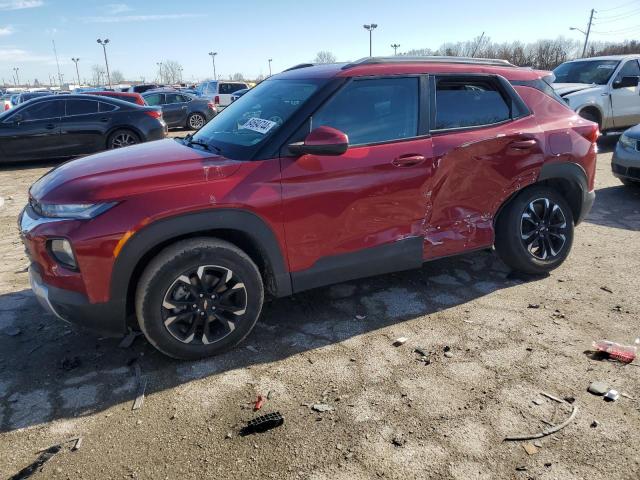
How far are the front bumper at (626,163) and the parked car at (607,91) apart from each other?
3.15 m

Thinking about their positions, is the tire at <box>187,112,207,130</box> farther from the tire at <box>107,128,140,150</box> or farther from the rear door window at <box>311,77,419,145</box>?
the rear door window at <box>311,77,419,145</box>

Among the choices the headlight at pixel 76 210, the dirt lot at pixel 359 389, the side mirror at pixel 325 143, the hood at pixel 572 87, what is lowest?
the dirt lot at pixel 359 389

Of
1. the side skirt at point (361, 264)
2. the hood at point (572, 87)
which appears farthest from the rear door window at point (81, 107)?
the hood at point (572, 87)

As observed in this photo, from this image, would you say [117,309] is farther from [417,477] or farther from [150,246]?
[417,477]

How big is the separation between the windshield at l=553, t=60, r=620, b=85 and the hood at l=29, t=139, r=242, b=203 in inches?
412

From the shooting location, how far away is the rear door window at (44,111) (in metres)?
9.84

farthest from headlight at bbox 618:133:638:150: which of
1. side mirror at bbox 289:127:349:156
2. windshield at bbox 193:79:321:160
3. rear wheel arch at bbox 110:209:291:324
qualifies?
rear wheel arch at bbox 110:209:291:324

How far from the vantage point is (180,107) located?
16.2 m

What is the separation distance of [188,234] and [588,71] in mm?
11148

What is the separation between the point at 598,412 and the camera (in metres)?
2.56

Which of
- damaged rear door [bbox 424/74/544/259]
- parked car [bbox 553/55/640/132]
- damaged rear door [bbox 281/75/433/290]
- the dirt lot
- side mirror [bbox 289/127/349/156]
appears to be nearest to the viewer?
the dirt lot

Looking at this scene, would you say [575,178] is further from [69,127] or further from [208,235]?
[69,127]

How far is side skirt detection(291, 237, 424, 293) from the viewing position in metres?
3.28

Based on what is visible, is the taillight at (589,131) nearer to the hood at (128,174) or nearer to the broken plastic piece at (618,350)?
the broken plastic piece at (618,350)
